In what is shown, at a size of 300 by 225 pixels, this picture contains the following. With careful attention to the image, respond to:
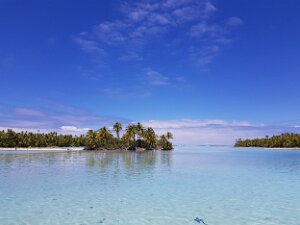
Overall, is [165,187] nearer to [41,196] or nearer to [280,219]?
[41,196]

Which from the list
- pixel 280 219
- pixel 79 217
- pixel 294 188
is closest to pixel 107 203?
pixel 79 217

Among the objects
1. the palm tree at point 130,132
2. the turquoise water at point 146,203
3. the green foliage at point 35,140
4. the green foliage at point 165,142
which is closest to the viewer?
the turquoise water at point 146,203

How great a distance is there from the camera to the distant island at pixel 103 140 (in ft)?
402

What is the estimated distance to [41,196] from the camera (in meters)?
20.3

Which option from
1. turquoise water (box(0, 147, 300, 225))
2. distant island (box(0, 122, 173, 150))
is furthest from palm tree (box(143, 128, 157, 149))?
turquoise water (box(0, 147, 300, 225))

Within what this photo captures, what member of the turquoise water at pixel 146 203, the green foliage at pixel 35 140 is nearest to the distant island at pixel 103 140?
the green foliage at pixel 35 140

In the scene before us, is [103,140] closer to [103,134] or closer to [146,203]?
[103,134]

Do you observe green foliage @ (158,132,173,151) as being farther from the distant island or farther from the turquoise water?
the turquoise water

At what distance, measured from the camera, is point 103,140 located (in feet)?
414

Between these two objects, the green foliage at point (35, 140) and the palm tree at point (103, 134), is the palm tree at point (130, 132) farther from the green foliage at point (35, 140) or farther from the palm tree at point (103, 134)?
the green foliage at point (35, 140)

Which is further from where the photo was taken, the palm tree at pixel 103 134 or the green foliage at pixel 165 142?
the green foliage at pixel 165 142

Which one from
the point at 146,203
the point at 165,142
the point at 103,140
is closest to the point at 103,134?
the point at 103,140

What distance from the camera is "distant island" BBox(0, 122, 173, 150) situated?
12262 centimetres

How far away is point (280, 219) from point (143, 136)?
367ft
